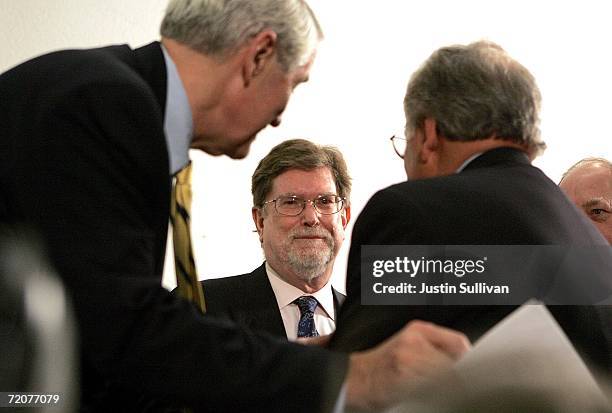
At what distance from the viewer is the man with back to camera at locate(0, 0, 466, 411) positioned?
106 cm

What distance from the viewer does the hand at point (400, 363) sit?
37.4 inches

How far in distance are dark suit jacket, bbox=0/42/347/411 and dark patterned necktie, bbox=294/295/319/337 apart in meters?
1.58

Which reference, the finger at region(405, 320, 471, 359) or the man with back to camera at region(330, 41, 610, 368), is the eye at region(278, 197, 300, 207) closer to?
the man with back to camera at region(330, 41, 610, 368)

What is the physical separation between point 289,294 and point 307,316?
0.35 feet

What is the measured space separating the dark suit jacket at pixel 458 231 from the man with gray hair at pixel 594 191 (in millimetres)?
1658

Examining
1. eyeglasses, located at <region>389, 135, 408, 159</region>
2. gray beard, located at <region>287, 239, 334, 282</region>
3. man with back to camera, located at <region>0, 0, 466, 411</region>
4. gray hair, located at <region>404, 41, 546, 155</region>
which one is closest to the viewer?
man with back to camera, located at <region>0, 0, 466, 411</region>

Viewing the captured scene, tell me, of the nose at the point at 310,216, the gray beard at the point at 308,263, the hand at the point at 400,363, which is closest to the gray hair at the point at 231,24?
the hand at the point at 400,363

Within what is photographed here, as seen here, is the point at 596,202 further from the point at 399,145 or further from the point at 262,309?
the point at 399,145

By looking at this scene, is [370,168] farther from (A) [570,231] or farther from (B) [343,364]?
(B) [343,364]

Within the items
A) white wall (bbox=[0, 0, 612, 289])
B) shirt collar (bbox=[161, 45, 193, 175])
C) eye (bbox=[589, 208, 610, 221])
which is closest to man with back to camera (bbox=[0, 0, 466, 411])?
shirt collar (bbox=[161, 45, 193, 175])

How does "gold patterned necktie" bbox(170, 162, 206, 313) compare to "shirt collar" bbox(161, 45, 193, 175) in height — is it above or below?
below

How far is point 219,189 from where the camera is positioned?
12.6 feet

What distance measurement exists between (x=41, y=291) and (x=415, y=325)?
42 centimetres

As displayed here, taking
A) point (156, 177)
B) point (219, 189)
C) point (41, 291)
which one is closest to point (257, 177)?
point (219, 189)
